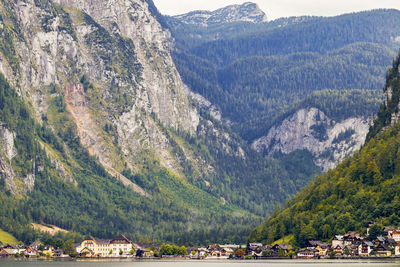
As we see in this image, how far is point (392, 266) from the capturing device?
193250 mm

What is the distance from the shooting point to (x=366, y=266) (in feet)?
653

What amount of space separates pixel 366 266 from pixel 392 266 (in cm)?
703
